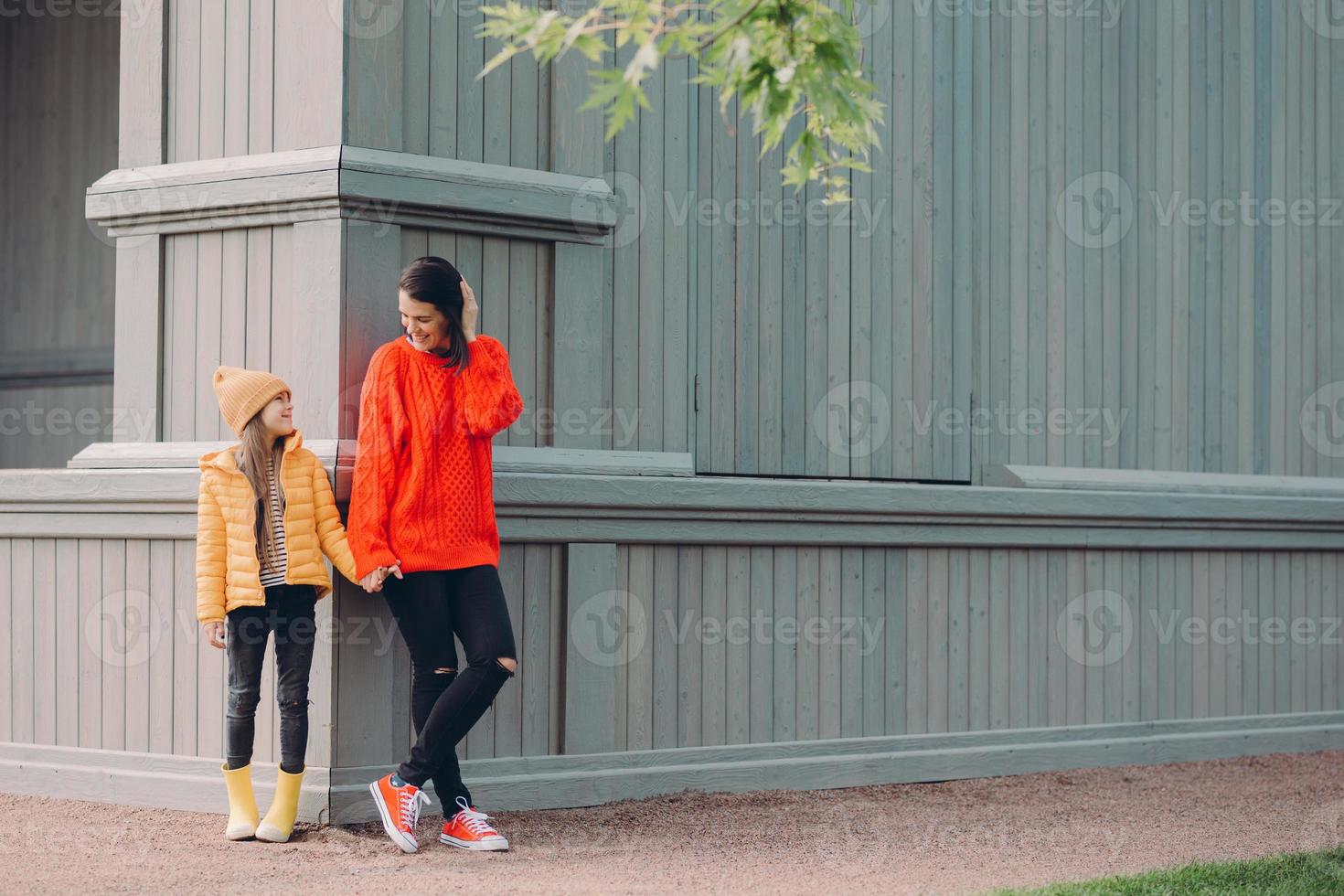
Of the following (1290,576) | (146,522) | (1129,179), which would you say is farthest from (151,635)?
(1290,576)

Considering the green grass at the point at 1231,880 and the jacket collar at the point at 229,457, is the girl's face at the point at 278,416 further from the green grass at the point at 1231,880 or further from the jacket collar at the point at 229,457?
the green grass at the point at 1231,880

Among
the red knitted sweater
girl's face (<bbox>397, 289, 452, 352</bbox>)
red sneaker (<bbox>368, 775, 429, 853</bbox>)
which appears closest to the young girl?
the red knitted sweater

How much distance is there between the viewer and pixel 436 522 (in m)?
5.34

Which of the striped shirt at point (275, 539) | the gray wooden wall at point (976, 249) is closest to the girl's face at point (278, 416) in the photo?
the striped shirt at point (275, 539)

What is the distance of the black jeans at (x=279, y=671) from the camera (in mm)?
5266

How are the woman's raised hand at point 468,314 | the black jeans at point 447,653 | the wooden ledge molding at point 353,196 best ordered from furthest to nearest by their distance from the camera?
the wooden ledge molding at point 353,196, the woman's raised hand at point 468,314, the black jeans at point 447,653

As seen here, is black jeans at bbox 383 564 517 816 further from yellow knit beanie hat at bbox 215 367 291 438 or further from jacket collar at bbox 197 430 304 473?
yellow knit beanie hat at bbox 215 367 291 438

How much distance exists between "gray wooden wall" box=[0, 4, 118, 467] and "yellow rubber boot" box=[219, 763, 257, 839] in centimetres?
515

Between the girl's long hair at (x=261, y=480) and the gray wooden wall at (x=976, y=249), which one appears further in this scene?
the gray wooden wall at (x=976, y=249)

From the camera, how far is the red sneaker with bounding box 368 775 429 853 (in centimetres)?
518

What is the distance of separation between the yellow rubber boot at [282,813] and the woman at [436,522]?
0.29 m

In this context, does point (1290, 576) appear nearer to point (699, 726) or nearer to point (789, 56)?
point (699, 726)

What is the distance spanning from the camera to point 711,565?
655cm

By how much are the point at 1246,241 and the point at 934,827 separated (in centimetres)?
415
